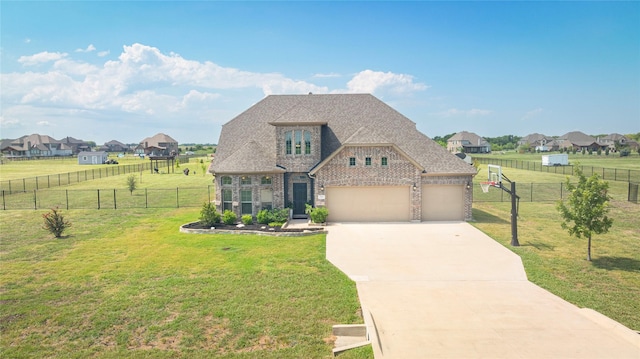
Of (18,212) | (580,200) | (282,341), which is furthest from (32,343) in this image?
(18,212)

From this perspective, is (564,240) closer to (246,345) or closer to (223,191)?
(246,345)

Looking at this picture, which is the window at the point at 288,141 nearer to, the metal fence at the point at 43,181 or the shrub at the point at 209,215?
the shrub at the point at 209,215

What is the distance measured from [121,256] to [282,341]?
1003cm

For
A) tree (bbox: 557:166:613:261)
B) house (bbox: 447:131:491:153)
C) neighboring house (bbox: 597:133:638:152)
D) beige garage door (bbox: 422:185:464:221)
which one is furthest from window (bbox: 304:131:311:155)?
neighboring house (bbox: 597:133:638:152)

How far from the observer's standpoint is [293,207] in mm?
23516

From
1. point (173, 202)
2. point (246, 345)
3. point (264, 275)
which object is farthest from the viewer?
point (173, 202)

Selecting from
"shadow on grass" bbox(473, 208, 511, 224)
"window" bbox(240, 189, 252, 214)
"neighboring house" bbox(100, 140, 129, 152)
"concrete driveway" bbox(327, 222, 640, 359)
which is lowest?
"concrete driveway" bbox(327, 222, 640, 359)

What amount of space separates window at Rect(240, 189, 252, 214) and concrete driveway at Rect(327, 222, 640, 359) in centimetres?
752

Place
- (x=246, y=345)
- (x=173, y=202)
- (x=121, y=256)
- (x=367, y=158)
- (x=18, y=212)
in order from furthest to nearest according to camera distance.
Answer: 1. (x=173, y=202)
2. (x=18, y=212)
3. (x=367, y=158)
4. (x=121, y=256)
5. (x=246, y=345)

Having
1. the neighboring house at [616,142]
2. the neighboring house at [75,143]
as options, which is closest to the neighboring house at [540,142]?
the neighboring house at [616,142]

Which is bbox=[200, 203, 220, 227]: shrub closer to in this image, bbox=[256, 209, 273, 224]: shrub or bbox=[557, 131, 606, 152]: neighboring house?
bbox=[256, 209, 273, 224]: shrub

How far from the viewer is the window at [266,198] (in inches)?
886

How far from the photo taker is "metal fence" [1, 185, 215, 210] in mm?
28844

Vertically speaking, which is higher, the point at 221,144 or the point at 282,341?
the point at 221,144
